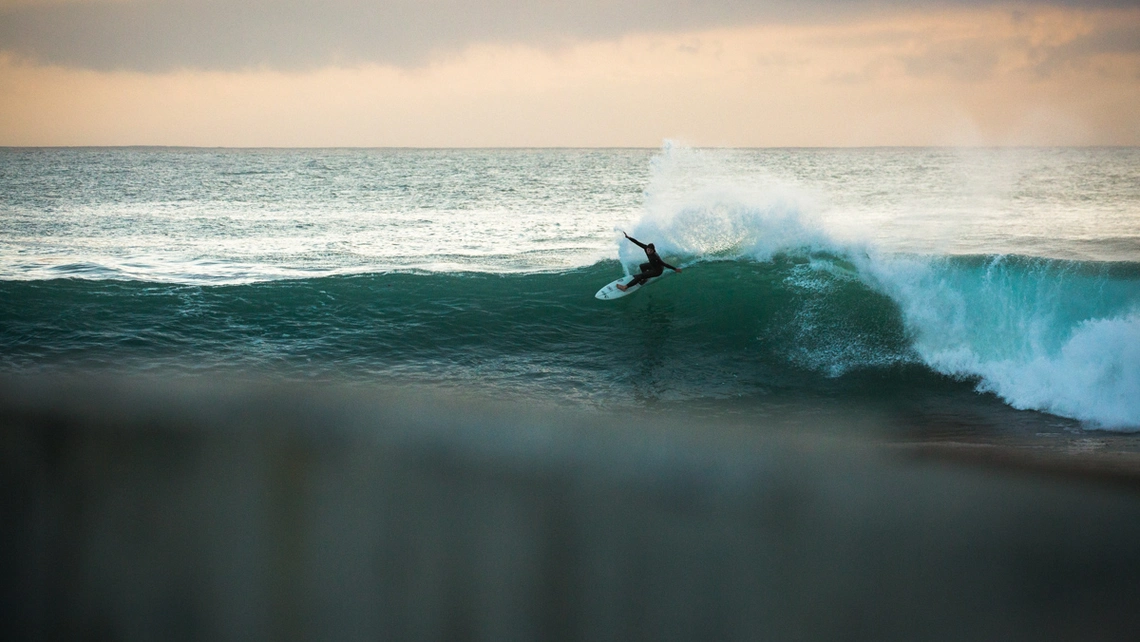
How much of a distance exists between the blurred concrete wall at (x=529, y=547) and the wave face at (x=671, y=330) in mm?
4160

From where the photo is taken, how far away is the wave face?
934 centimetres

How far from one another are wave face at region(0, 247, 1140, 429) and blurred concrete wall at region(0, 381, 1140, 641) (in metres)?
4.16

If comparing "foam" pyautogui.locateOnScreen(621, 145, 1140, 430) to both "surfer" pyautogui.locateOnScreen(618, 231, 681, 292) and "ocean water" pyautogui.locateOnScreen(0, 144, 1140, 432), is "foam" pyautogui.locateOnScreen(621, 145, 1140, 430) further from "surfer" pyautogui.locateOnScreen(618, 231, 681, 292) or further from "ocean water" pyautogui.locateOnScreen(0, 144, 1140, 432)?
"surfer" pyautogui.locateOnScreen(618, 231, 681, 292)

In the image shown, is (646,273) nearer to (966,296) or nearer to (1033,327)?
(966,296)

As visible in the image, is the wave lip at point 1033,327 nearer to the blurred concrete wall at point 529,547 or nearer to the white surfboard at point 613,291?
the white surfboard at point 613,291

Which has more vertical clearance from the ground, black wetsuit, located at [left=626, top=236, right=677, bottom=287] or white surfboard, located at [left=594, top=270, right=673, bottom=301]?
black wetsuit, located at [left=626, top=236, right=677, bottom=287]

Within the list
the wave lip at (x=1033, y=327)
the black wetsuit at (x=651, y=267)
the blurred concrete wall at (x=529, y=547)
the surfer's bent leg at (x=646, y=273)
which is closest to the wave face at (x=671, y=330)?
the wave lip at (x=1033, y=327)

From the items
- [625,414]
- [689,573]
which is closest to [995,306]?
[625,414]

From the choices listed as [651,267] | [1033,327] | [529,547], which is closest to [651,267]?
[651,267]

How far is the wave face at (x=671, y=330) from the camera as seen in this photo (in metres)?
9.34

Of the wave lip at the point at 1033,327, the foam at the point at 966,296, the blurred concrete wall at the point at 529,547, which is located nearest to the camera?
the blurred concrete wall at the point at 529,547

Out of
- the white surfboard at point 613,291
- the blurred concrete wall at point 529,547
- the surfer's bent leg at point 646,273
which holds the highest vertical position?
the surfer's bent leg at point 646,273

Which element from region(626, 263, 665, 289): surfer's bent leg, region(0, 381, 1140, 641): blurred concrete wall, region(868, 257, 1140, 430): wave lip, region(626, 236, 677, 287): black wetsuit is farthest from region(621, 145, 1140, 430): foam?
region(0, 381, 1140, 641): blurred concrete wall

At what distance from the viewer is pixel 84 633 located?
4379 millimetres
